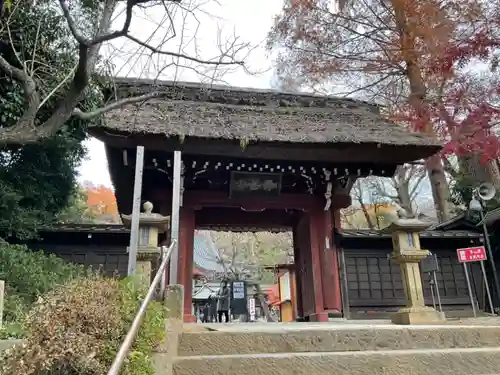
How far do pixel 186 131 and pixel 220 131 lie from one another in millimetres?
576

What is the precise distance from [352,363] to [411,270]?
3.21 m

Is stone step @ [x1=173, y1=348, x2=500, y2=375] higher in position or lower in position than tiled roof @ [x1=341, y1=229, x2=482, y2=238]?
lower

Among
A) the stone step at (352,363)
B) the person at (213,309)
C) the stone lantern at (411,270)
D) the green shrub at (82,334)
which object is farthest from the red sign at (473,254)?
the person at (213,309)

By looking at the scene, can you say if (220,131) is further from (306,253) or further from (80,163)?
(80,163)

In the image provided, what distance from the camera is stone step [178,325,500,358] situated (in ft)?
10.7

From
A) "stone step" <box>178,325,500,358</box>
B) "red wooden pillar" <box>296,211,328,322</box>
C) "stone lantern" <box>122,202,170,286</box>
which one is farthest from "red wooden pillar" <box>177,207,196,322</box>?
"stone step" <box>178,325,500,358</box>

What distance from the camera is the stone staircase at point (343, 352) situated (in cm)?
292

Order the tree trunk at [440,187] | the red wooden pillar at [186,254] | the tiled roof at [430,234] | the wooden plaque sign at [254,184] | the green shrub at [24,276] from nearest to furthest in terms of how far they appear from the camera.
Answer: the green shrub at [24,276]
the red wooden pillar at [186,254]
the wooden plaque sign at [254,184]
the tiled roof at [430,234]
the tree trunk at [440,187]

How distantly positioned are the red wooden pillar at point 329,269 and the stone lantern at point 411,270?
195cm

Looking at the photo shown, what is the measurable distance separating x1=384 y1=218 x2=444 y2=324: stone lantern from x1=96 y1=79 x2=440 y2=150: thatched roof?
1.64 metres

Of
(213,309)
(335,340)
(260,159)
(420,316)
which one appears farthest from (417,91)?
(335,340)

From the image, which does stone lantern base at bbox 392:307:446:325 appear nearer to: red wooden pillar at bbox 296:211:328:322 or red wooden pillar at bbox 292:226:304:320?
red wooden pillar at bbox 296:211:328:322

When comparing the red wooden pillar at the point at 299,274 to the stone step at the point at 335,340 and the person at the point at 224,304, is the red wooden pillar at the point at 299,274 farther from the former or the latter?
the stone step at the point at 335,340

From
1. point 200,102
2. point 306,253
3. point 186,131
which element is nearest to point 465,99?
point 306,253
